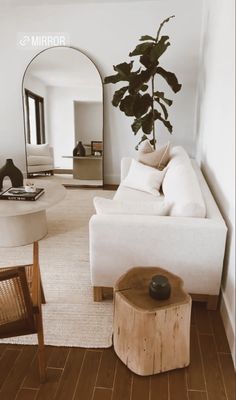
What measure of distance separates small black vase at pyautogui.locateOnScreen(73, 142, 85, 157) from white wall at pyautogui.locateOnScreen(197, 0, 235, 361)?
1.73 m

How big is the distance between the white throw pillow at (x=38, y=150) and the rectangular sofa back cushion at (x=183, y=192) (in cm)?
240

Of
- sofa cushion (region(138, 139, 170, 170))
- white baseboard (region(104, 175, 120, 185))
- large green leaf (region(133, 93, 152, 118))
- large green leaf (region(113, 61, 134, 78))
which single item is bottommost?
white baseboard (region(104, 175, 120, 185))

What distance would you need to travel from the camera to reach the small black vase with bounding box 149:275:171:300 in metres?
1.60

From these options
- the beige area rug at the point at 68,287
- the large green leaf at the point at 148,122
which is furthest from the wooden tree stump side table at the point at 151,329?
the large green leaf at the point at 148,122

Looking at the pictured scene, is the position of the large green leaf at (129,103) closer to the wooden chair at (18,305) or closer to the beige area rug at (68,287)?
the beige area rug at (68,287)

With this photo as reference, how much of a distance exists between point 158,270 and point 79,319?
1.96 ft

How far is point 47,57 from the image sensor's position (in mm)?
4523

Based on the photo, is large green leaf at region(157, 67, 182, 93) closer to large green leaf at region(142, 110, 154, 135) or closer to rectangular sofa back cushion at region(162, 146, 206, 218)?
large green leaf at region(142, 110, 154, 135)

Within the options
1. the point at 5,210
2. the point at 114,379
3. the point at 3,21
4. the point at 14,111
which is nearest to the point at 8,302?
the point at 114,379

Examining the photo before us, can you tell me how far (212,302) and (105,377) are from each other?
850 millimetres

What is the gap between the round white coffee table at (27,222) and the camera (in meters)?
2.61

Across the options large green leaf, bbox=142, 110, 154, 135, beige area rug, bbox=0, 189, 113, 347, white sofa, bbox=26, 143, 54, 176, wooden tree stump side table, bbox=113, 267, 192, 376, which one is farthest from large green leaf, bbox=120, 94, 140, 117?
wooden tree stump side table, bbox=113, 267, 192, 376

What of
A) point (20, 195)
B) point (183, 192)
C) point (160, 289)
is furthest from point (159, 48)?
point (160, 289)

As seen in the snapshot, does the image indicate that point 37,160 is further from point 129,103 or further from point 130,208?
point 130,208
